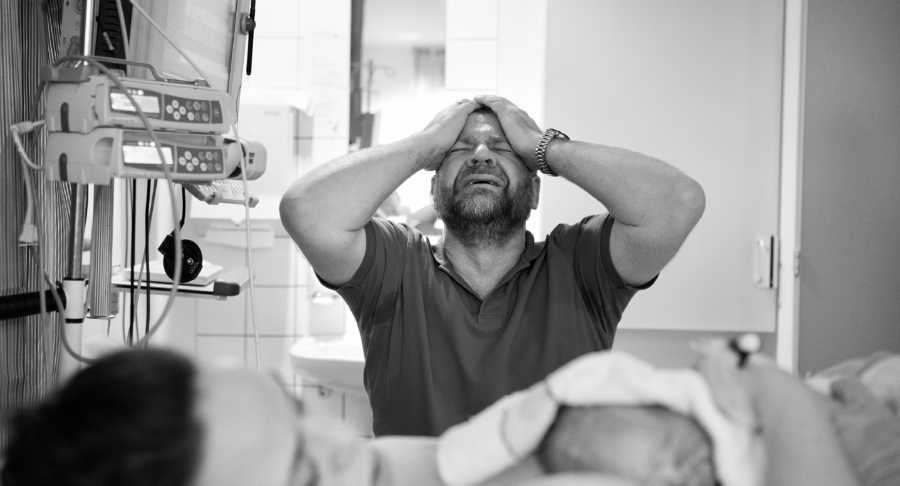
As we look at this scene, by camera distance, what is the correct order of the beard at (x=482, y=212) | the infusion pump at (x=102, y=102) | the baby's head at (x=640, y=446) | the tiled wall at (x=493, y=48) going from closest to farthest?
the baby's head at (x=640, y=446)
the infusion pump at (x=102, y=102)
the beard at (x=482, y=212)
the tiled wall at (x=493, y=48)

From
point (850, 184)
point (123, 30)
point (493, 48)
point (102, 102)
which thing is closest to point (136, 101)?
point (102, 102)

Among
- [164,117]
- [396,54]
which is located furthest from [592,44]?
[164,117]

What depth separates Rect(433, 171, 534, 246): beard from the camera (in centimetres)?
160

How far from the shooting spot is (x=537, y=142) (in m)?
1.63

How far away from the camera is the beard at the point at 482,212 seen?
1.60 meters

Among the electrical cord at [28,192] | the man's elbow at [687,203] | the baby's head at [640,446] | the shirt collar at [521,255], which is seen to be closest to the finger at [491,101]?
the shirt collar at [521,255]

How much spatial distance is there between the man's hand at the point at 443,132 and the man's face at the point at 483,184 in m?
0.03

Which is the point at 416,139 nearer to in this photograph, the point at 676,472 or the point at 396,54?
the point at 676,472

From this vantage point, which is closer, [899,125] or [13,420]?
[13,420]

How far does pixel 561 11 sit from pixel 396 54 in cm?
67

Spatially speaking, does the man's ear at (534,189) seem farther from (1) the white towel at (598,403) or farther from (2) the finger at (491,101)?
(1) the white towel at (598,403)

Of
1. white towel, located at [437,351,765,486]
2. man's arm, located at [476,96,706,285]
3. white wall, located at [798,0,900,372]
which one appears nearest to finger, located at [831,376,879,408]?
white towel, located at [437,351,765,486]

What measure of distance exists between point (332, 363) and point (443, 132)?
104 centimetres

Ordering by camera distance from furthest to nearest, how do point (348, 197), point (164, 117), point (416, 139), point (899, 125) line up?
point (899, 125)
point (416, 139)
point (348, 197)
point (164, 117)
